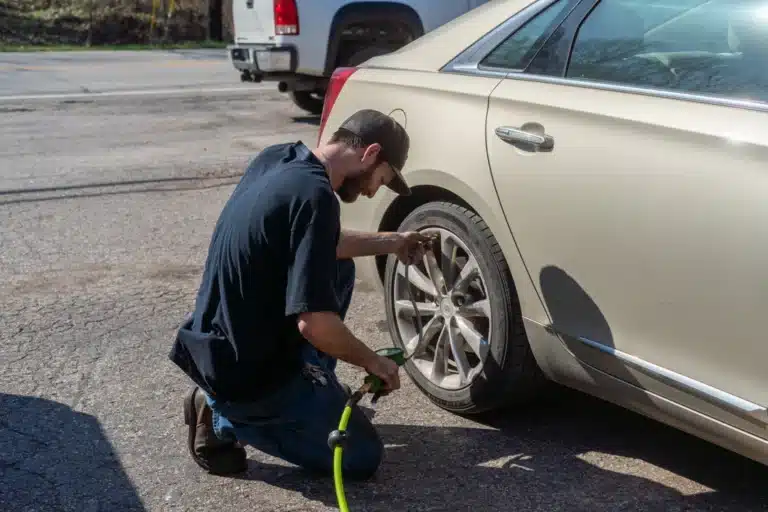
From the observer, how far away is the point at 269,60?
987 cm

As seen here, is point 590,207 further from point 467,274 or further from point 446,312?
point 446,312

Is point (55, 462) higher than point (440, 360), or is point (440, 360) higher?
point (440, 360)

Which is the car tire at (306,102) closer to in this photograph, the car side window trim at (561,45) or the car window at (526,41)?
the car window at (526,41)

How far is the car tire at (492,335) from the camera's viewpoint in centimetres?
330

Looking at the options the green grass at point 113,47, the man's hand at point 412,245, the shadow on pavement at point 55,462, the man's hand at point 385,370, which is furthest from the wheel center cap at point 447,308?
the green grass at point 113,47

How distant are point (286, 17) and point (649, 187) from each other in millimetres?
7552

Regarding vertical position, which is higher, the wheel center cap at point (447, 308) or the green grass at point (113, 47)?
the green grass at point (113, 47)

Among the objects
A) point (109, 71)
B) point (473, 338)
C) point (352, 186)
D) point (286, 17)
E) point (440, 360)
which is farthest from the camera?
point (109, 71)

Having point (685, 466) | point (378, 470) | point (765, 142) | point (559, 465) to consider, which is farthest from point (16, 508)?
point (765, 142)

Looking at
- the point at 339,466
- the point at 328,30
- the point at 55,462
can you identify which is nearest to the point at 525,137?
the point at 339,466

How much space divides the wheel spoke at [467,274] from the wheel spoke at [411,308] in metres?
0.17

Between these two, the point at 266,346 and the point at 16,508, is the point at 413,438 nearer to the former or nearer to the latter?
the point at 266,346

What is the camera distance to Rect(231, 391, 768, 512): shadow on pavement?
3.07 m

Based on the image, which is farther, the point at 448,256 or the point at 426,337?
the point at 426,337
